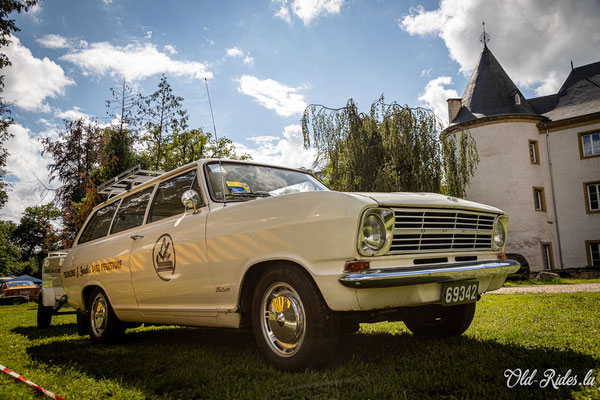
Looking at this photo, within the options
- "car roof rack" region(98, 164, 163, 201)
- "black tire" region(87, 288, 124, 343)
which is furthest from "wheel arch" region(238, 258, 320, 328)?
"car roof rack" region(98, 164, 163, 201)

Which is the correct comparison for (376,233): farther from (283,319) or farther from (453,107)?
(453,107)

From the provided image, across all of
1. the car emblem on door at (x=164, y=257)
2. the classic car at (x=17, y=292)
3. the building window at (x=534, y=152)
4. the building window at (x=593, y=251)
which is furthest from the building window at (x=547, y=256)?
the classic car at (x=17, y=292)

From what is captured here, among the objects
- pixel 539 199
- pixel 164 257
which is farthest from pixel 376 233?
pixel 539 199

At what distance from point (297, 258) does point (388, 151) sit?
43.4 feet

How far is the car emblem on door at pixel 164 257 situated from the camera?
458 cm

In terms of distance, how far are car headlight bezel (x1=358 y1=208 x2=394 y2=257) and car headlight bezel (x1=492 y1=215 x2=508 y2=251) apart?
59.3 inches

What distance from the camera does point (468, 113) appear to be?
90.3 ft

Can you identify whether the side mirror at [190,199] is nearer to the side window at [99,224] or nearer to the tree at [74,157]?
the side window at [99,224]

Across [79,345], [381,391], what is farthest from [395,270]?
[79,345]

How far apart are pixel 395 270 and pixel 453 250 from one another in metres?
0.81

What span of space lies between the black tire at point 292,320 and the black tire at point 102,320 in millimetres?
2854

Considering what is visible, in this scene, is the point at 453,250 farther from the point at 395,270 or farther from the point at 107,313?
the point at 107,313

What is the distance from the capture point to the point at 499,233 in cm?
432

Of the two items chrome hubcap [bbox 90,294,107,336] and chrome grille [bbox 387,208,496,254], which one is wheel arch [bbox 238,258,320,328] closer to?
chrome grille [bbox 387,208,496,254]
